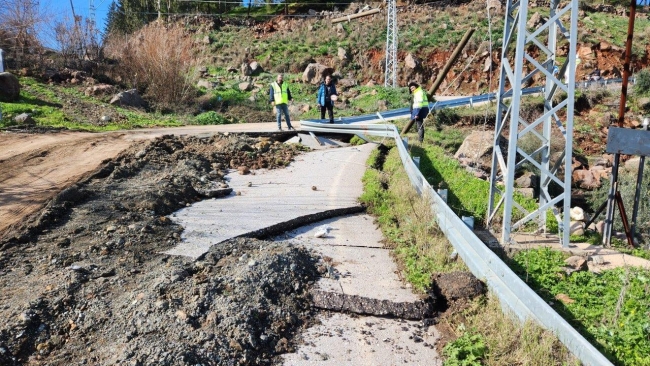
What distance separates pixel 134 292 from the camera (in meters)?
4.83

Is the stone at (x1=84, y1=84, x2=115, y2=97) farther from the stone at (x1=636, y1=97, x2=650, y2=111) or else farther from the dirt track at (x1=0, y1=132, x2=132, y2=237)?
the stone at (x1=636, y1=97, x2=650, y2=111)

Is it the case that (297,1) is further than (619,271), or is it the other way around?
(297,1)

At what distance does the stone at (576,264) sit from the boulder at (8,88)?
1774 cm

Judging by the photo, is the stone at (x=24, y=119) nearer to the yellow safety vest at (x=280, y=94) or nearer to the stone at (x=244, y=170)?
the yellow safety vest at (x=280, y=94)

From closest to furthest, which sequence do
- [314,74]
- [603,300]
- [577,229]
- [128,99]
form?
[603,300], [577,229], [128,99], [314,74]

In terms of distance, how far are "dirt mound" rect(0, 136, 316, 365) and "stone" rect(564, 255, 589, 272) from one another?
3.06 metres

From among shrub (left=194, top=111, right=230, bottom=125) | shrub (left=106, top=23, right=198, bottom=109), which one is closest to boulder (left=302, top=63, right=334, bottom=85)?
shrub (left=106, top=23, right=198, bottom=109)

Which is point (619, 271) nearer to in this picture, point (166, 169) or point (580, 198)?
point (166, 169)

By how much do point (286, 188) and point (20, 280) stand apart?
17.3ft

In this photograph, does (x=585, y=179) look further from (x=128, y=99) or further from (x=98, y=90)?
(x=98, y=90)

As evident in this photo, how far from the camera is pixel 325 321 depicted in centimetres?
485

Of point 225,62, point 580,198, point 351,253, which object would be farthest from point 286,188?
point 225,62

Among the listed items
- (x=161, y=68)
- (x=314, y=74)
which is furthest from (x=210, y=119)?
(x=314, y=74)

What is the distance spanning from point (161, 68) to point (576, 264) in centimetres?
1930
